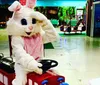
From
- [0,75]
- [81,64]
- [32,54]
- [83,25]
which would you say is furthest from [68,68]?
[83,25]

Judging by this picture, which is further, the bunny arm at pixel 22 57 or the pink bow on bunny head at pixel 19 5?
the pink bow on bunny head at pixel 19 5

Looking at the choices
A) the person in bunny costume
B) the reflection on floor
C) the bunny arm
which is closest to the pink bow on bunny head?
the person in bunny costume

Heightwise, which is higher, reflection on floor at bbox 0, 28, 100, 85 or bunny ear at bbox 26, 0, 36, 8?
bunny ear at bbox 26, 0, 36, 8

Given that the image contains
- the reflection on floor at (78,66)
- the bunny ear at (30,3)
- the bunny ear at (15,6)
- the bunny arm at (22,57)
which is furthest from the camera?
the reflection on floor at (78,66)

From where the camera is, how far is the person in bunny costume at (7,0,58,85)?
8.44ft

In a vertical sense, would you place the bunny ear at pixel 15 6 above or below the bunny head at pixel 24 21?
above

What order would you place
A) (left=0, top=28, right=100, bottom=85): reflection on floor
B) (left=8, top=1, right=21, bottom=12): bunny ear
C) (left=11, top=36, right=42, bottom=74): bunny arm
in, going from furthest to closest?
(left=0, top=28, right=100, bottom=85): reflection on floor
(left=8, top=1, right=21, bottom=12): bunny ear
(left=11, top=36, right=42, bottom=74): bunny arm

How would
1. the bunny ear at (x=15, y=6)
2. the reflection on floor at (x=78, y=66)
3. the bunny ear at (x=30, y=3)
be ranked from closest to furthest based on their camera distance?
the bunny ear at (x=15, y=6)
the bunny ear at (x=30, y=3)
the reflection on floor at (x=78, y=66)

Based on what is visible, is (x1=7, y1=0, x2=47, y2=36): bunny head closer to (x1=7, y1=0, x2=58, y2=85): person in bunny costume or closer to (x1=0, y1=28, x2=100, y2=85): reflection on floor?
(x1=7, y1=0, x2=58, y2=85): person in bunny costume

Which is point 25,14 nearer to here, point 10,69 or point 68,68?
point 10,69

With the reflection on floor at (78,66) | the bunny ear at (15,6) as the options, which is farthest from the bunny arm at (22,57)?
the reflection on floor at (78,66)

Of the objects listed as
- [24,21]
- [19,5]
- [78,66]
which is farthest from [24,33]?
[78,66]

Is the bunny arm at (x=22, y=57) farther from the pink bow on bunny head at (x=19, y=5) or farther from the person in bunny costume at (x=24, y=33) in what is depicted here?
the pink bow on bunny head at (x=19, y=5)

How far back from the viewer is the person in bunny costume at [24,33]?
2572 millimetres
